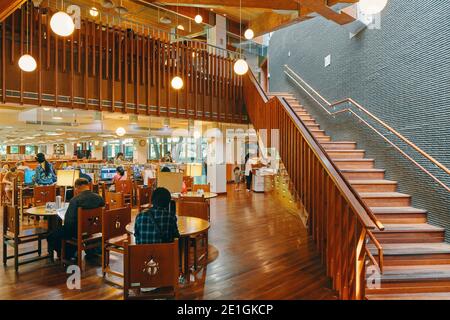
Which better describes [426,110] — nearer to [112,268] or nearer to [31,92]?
[112,268]

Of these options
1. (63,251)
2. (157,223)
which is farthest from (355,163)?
(63,251)

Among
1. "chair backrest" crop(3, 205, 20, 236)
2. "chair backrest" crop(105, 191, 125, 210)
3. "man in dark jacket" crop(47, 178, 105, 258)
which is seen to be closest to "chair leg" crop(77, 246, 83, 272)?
"man in dark jacket" crop(47, 178, 105, 258)

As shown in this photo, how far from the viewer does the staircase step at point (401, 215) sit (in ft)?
14.2

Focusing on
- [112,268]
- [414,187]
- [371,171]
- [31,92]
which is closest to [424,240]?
[414,187]

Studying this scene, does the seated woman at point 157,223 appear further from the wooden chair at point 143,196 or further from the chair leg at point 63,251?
the wooden chair at point 143,196

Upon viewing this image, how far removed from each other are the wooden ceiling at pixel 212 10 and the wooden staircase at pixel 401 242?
2746 millimetres

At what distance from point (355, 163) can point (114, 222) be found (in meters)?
4.30

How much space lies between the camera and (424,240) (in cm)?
410

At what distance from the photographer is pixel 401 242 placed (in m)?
4.04

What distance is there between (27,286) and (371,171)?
5.46 metres

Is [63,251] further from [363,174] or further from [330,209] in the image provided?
[363,174]

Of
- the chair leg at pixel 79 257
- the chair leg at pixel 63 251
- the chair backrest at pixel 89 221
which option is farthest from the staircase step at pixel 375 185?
the chair leg at pixel 63 251

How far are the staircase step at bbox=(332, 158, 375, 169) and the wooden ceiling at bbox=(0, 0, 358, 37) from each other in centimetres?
278

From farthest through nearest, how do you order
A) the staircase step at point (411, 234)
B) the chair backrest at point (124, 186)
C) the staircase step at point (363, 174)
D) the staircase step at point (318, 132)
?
the chair backrest at point (124, 186) < the staircase step at point (318, 132) < the staircase step at point (363, 174) < the staircase step at point (411, 234)
